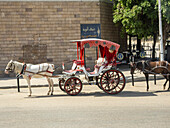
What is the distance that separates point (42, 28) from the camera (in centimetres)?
2173

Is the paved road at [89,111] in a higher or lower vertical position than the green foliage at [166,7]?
lower

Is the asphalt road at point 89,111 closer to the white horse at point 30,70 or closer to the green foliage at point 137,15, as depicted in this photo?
the white horse at point 30,70

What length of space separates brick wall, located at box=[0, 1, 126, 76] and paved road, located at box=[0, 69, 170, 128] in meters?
10.3

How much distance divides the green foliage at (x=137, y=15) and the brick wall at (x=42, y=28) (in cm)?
225

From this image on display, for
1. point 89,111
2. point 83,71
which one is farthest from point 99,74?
point 89,111

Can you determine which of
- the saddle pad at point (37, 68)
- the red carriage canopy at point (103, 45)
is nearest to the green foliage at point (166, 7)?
the red carriage canopy at point (103, 45)

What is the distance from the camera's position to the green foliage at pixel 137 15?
887 inches

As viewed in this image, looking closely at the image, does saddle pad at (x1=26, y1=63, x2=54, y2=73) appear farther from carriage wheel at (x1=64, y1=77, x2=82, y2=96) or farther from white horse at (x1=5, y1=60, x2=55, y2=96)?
carriage wheel at (x1=64, y1=77, x2=82, y2=96)

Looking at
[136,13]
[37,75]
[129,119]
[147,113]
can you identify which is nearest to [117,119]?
[129,119]

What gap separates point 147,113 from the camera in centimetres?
844

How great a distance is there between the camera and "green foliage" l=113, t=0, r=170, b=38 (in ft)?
73.9

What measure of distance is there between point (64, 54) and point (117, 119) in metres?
14.5

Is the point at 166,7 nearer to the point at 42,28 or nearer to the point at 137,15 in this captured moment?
the point at 137,15

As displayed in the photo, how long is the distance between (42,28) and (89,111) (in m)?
13.8
